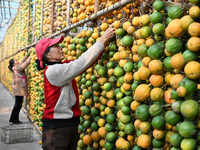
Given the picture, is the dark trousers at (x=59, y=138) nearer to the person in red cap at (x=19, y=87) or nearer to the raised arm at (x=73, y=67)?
the raised arm at (x=73, y=67)

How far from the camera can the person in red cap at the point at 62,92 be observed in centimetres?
239

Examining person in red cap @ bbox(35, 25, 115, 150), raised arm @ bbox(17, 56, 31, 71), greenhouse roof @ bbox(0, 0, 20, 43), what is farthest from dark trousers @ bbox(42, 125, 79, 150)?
greenhouse roof @ bbox(0, 0, 20, 43)

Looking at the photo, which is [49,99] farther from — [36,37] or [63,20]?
[36,37]

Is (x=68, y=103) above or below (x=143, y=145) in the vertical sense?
above

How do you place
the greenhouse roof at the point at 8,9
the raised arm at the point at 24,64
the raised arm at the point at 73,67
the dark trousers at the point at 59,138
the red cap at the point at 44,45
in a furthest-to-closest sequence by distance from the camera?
the greenhouse roof at the point at 8,9, the raised arm at the point at 24,64, the red cap at the point at 44,45, the dark trousers at the point at 59,138, the raised arm at the point at 73,67

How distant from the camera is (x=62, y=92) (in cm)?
249

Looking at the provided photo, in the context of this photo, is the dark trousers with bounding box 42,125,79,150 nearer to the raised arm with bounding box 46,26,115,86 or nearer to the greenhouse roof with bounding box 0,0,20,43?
the raised arm with bounding box 46,26,115,86

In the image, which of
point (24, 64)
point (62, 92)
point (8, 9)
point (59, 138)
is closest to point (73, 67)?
point (62, 92)

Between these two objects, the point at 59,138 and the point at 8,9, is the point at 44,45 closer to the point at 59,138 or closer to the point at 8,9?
the point at 59,138

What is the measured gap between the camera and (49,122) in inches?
100

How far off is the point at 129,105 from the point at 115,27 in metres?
0.81

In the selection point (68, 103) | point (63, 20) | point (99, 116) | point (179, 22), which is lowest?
point (99, 116)

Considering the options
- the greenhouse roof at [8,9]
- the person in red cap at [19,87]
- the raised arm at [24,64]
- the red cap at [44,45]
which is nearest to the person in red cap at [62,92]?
the red cap at [44,45]

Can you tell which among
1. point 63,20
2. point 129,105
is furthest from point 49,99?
point 63,20
